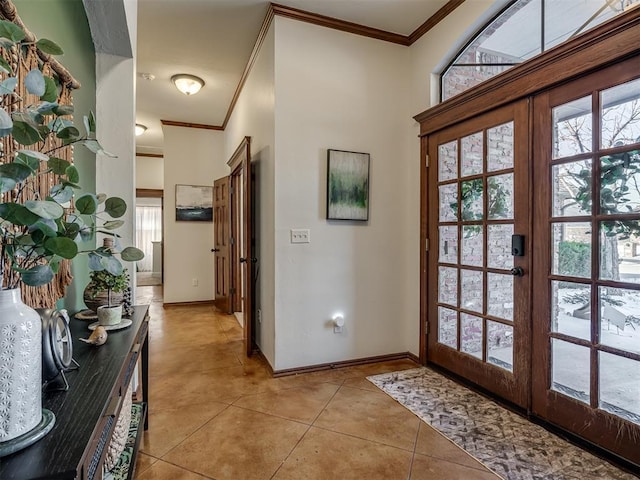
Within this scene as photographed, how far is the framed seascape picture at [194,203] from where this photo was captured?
18.3 feet

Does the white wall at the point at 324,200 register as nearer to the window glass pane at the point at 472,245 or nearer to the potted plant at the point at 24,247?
the window glass pane at the point at 472,245

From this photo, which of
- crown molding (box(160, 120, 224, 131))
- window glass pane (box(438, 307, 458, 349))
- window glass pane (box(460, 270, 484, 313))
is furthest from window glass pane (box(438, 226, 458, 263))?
crown molding (box(160, 120, 224, 131))

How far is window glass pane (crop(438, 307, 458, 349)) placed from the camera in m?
2.72

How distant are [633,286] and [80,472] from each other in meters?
2.22

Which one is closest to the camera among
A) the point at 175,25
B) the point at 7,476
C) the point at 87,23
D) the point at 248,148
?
the point at 7,476

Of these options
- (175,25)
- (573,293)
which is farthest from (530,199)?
(175,25)

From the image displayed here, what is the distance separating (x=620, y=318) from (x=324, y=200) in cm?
201

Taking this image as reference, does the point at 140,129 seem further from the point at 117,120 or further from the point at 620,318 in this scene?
the point at 620,318

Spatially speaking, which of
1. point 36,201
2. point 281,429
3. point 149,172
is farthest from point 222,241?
point 36,201

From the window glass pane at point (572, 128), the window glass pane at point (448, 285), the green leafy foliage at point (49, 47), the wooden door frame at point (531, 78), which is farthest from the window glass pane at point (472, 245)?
the green leafy foliage at point (49, 47)

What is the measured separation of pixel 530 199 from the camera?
215 centimetres

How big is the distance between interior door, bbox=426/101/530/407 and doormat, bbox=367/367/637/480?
0.60 ft

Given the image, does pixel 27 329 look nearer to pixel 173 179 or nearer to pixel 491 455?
pixel 491 455

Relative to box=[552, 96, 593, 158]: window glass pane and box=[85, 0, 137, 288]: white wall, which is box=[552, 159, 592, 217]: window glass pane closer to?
box=[552, 96, 593, 158]: window glass pane
